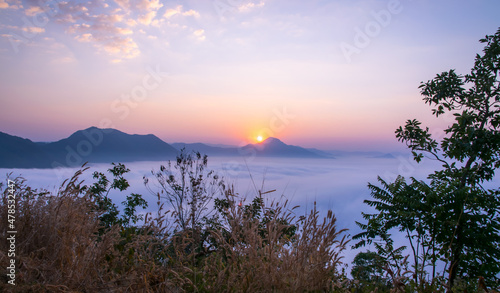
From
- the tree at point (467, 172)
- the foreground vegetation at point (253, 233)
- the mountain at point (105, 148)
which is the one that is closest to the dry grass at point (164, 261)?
the foreground vegetation at point (253, 233)

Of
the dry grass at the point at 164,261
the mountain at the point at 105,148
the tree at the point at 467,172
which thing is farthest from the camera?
the mountain at the point at 105,148

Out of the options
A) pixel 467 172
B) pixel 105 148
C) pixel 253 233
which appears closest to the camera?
pixel 253 233

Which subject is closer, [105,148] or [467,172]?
[467,172]

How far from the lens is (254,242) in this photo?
2.66 m

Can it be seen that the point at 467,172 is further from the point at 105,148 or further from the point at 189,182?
the point at 105,148

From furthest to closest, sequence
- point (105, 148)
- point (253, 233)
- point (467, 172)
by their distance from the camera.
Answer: point (105, 148) < point (467, 172) < point (253, 233)

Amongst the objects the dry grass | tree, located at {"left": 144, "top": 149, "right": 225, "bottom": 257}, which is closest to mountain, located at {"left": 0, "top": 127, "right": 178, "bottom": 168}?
tree, located at {"left": 144, "top": 149, "right": 225, "bottom": 257}

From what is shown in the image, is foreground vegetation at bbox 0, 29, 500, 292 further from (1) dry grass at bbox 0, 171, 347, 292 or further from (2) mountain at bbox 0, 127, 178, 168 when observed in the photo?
(2) mountain at bbox 0, 127, 178, 168

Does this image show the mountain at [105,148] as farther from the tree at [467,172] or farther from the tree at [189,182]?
the tree at [467,172]

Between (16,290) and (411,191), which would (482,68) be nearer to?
(411,191)

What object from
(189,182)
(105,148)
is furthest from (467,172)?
(105,148)

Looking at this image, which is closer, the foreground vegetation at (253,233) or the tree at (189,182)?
the foreground vegetation at (253,233)

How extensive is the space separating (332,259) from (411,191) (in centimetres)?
892

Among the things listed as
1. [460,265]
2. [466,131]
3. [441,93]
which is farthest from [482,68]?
[460,265]
